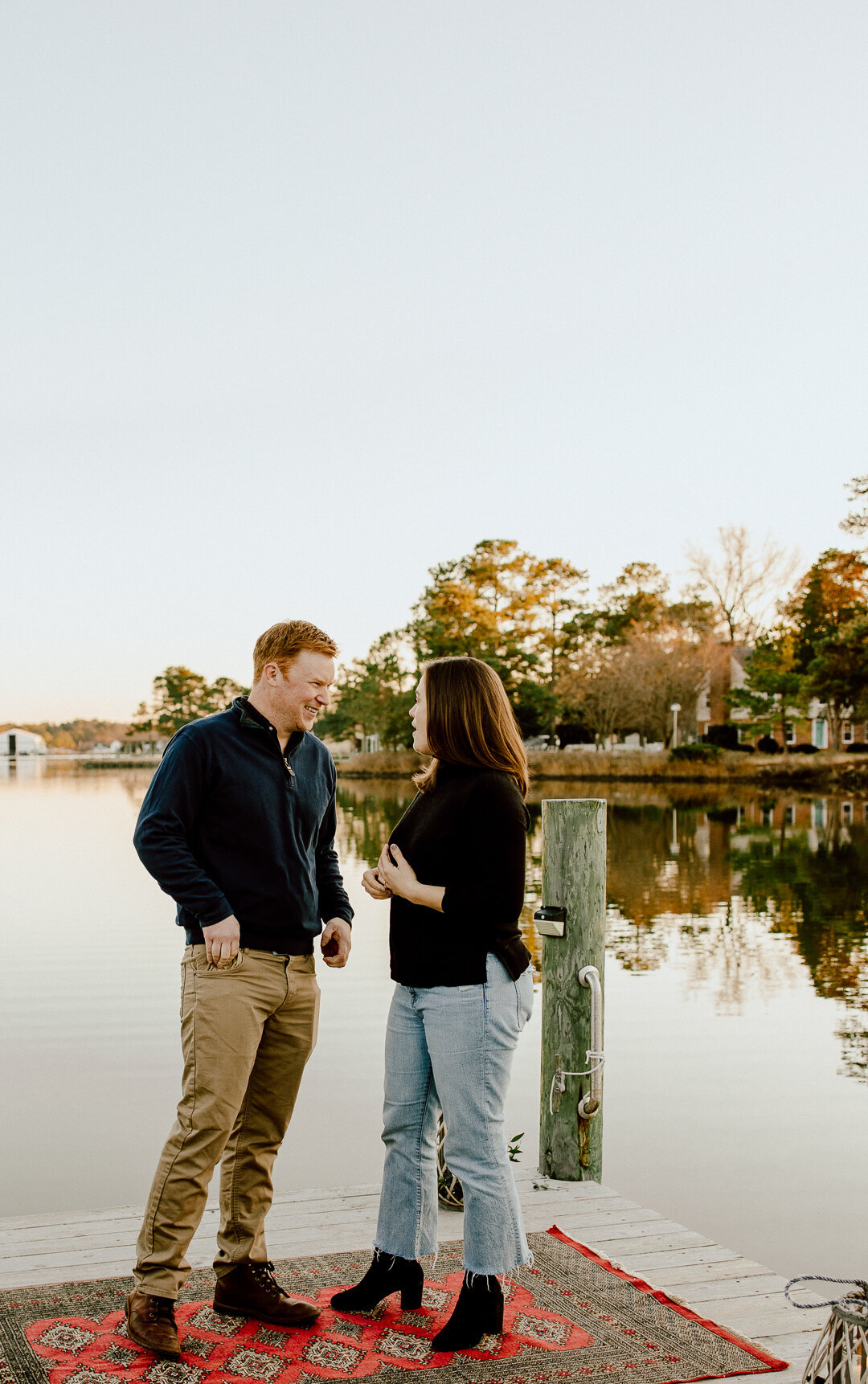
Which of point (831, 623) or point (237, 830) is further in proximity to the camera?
point (831, 623)

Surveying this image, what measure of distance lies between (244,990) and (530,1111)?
4.64m

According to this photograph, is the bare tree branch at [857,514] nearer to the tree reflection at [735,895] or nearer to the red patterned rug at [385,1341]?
the tree reflection at [735,895]

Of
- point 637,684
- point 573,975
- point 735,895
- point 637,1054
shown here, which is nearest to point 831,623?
point 637,684

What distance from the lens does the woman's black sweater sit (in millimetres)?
2703

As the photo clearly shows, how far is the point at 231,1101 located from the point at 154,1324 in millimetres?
500

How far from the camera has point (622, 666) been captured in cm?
4581

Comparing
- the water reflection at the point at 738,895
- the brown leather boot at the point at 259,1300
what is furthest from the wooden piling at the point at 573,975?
the water reflection at the point at 738,895

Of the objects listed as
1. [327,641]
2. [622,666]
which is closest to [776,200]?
[327,641]

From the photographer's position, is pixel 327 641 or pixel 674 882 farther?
pixel 674 882

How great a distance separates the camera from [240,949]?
271cm

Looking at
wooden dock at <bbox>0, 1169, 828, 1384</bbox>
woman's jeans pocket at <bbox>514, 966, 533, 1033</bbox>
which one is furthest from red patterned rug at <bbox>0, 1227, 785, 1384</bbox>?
woman's jeans pocket at <bbox>514, 966, 533, 1033</bbox>

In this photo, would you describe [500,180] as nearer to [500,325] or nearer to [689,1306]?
[500,325]

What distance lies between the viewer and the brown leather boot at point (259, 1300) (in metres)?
2.75

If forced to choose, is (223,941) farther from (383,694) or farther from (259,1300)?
(383,694)
